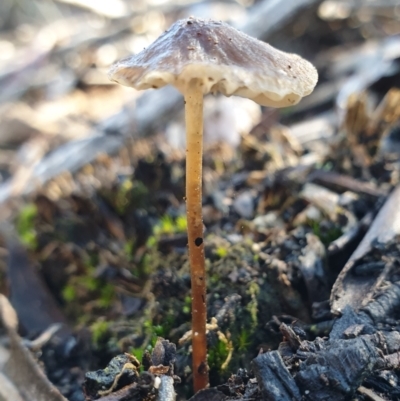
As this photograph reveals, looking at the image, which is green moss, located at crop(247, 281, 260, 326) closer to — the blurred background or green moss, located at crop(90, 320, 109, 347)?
green moss, located at crop(90, 320, 109, 347)

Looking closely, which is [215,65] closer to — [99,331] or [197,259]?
[197,259]

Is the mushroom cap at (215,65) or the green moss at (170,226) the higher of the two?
the mushroom cap at (215,65)

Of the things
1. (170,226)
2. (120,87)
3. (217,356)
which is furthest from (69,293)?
(120,87)

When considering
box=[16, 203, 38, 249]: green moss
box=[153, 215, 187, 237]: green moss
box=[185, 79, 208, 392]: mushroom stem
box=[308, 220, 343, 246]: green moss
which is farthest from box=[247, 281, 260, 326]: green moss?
box=[16, 203, 38, 249]: green moss

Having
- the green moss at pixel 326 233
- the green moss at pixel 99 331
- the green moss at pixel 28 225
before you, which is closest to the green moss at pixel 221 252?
the green moss at pixel 326 233

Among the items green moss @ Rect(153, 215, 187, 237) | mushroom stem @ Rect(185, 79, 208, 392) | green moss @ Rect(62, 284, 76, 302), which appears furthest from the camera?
green moss @ Rect(62, 284, 76, 302)

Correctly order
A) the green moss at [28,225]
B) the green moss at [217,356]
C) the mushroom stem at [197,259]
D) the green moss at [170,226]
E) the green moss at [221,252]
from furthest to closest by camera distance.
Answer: the green moss at [28,225] → the green moss at [170,226] → the green moss at [221,252] → the green moss at [217,356] → the mushroom stem at [197,259]

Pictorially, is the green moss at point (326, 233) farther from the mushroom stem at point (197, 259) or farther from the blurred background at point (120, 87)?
the blurred background at point (120, 87)

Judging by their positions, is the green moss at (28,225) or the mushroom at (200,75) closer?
the mushroom at (200,75)

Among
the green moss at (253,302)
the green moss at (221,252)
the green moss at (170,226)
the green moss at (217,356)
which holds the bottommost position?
the green moss at (217,356)
